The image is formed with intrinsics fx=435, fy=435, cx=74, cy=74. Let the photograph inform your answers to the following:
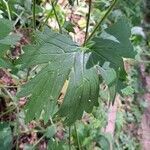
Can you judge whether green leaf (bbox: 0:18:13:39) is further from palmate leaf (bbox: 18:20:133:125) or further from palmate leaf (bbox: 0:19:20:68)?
palmate leaf (bbox: 18:20:133:125)

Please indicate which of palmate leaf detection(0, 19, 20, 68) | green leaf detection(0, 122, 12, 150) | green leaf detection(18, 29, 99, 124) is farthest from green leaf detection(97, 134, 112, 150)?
palmate leaf detection(0, 19, 20, 68)

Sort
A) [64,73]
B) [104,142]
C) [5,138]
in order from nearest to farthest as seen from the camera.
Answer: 1. [64,73]
2. [5,138]
3. [104,142]

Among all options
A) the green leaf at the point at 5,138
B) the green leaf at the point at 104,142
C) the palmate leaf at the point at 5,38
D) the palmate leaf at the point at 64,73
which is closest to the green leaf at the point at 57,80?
the palmate leaf at the point at 64,73

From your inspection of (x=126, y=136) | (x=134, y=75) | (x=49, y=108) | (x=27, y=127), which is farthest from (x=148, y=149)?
(x=49, y=108)

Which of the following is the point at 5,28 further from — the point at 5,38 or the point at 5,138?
the point at 5,138

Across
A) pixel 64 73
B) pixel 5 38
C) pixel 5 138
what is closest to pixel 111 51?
pixel 64 73

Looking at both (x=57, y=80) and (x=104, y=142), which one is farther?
(x=104, y=142)

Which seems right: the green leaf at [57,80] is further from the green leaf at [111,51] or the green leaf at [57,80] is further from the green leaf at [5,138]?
the green leaf at [5,138]

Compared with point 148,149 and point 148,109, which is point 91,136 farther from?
point 148,109
